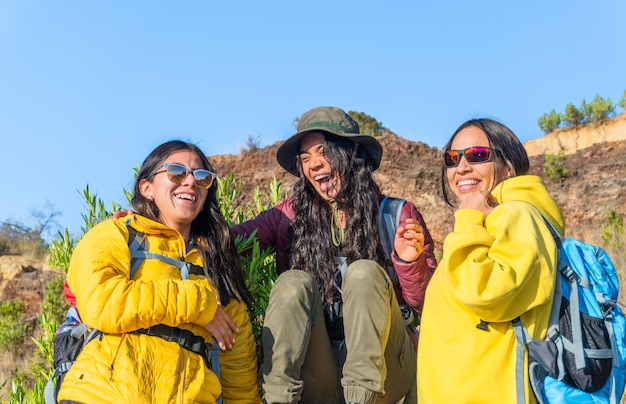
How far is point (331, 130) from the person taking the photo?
4.06m

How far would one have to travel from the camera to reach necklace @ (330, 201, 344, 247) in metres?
4.04

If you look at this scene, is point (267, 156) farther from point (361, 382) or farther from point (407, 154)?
point (361, 382)

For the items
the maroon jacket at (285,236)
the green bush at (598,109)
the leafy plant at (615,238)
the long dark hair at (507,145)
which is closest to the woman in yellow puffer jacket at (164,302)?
the maroon jacket at (285,236)

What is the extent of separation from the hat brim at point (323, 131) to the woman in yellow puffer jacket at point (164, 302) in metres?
0.69

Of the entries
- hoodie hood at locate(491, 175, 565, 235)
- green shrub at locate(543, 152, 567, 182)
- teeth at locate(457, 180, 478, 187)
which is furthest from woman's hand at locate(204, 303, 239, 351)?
green shrub at locate(543, 152, 567, 182)

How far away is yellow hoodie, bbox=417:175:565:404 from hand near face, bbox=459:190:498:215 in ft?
0.37

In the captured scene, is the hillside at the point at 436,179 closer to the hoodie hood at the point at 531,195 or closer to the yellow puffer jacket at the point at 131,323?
the hoodie hood at the point at 531,195

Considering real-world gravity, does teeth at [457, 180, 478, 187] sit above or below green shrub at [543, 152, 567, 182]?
below

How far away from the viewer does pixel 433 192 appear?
1070cm

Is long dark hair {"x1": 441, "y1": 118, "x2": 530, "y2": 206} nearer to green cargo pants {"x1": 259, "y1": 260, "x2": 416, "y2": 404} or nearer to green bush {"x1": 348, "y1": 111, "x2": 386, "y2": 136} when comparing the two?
green cargo pants {"x1": 259, "y1": 260, "x2": 416, "y2": 404}

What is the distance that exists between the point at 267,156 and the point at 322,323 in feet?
29.8

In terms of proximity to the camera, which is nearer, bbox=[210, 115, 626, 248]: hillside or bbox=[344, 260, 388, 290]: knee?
bbox=[344, 260, 388, 290]: knee

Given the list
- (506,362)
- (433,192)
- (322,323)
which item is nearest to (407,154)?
(433,192)

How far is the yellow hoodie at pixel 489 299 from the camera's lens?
2.54 metres
